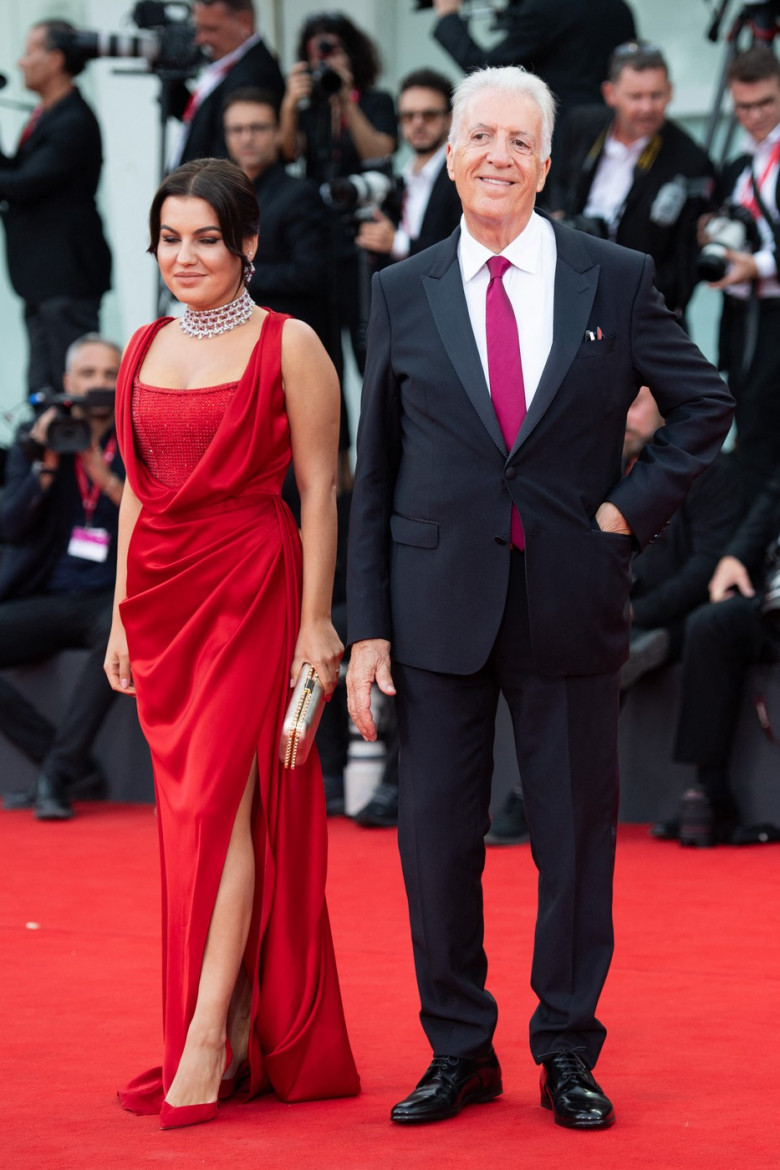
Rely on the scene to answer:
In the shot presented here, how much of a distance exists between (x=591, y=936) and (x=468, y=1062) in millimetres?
277

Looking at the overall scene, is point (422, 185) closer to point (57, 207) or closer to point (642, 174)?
point (642, 174)

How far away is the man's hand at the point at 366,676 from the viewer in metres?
2.67

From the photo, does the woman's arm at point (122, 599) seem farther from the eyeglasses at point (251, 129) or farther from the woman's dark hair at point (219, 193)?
the eyeglasses at point (251, 129)

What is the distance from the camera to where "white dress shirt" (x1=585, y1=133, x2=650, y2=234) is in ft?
18.4

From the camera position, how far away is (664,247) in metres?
5.56

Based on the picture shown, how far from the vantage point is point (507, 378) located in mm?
2627

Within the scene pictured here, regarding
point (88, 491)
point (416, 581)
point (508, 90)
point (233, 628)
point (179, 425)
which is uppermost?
point (508, 90)

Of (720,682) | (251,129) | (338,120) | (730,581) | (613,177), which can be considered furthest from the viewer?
(338,120)

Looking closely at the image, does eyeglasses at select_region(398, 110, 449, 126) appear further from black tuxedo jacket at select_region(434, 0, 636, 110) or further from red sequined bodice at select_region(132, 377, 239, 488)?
red sequined bodice at select_region(132, 377, 239, 488)

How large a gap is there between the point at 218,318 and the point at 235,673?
0.59 m

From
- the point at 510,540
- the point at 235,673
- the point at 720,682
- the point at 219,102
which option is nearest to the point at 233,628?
the point at 235,673

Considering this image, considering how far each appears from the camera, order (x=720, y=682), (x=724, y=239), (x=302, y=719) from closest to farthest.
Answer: (x=302, y=719) → (x=720, y=682) → (x=724, y=239)

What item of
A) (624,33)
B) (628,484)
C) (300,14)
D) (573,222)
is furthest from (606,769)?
(300,14)

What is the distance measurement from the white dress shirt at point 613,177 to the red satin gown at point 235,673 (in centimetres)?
299
